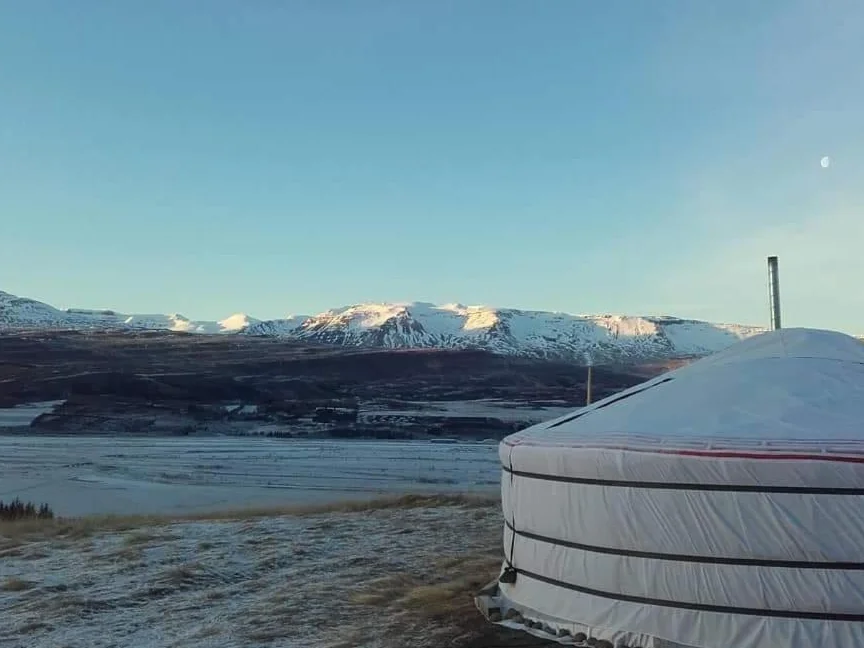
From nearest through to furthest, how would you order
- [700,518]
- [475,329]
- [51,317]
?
[700,518], [51,317], [475,329]

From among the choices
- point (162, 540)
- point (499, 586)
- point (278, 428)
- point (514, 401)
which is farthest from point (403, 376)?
point (499, 586)

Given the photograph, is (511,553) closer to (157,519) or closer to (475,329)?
(157,519)

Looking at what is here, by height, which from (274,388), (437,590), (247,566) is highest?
(274,388)

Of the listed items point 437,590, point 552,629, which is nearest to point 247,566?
point 437,590

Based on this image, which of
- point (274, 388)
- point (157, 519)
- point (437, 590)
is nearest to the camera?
point (437, 590)

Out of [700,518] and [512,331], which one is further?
[512,331]

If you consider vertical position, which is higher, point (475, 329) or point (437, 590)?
point (475, 329)

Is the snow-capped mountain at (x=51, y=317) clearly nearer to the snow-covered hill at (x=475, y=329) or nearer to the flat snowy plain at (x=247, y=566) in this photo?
the snow-covered hill at (x=475, y=329)

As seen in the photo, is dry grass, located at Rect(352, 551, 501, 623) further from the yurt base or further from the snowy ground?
the yurt base
